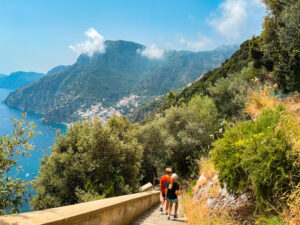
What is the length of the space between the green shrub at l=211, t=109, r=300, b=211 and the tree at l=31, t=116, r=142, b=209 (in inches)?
276

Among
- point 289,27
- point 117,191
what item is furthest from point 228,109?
point 117,191

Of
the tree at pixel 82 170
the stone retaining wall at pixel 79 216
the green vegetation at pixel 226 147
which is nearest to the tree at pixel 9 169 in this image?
the stone retaining wall at pixel 79 216

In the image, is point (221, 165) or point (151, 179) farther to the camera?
point (151, 179)

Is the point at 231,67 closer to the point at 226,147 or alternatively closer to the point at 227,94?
the point at 227,94

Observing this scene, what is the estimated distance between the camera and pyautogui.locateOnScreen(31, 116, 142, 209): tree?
33.1ft

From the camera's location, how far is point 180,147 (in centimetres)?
1992

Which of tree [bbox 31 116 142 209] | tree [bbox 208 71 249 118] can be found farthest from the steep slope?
tree [bbox 31 116 142 209]

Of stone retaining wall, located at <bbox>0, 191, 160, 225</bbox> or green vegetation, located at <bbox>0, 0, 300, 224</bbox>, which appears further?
green vegetation, located at <bbox>0, 0, 300, 224</bbox>

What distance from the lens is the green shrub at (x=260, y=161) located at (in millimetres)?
2756

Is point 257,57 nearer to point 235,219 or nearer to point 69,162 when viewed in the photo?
point 69,162

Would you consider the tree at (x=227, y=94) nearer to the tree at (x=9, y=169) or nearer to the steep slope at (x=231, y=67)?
the tree at (x=9, y=169)

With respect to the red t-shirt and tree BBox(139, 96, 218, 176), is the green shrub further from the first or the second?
tree BBox(139, 96, 218, 176)

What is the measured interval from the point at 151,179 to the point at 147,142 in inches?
157

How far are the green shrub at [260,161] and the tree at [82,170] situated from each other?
276 inches
